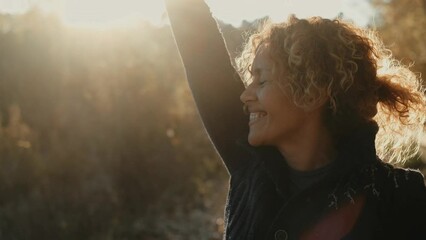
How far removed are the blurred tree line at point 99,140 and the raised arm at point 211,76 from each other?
6436mm

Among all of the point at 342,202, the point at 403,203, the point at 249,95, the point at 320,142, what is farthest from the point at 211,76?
the point at 403,203

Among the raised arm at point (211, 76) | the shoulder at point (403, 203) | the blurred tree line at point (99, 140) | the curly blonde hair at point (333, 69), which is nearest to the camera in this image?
the shoulder at point (403, 203)

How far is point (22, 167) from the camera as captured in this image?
9258 mm

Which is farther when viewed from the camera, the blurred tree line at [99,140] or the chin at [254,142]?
the blurred tree line at [99,140]

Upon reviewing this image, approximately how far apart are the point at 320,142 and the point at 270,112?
15 cm

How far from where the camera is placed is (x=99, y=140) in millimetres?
10336

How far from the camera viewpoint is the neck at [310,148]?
70.8 inches

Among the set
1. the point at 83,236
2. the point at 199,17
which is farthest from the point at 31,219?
the point at 199,17

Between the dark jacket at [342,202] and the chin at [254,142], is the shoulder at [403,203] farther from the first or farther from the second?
the chin at [254,142]

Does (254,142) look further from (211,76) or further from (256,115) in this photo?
(211,76)

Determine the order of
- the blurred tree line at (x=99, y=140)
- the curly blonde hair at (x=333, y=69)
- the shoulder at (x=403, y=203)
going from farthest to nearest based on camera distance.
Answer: the blurred tree line at (x=99, y=140) → the curly blonde hair at (x=333, y=69) → the shoulder at (x=403, y=203)

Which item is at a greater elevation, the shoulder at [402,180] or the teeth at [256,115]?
the teeth at [256,115]

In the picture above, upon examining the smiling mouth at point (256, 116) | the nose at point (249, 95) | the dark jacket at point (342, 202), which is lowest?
the dark jacket at point (342, 202)

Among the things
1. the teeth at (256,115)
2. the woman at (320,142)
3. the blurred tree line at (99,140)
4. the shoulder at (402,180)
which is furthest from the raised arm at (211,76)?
the blurred tree line at (99,140)
